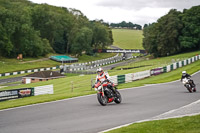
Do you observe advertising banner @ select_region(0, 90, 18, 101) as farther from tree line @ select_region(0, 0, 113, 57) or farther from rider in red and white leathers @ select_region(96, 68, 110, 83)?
tree line @ select_region(0, 0, 113, 57)

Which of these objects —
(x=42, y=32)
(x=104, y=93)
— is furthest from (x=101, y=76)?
(x=42, y=32)

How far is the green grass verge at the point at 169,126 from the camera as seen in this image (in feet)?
31.3

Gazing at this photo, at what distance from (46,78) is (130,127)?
48077 mm

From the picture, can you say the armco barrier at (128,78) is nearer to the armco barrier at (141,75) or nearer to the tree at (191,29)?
the armco barrier at (141,75)

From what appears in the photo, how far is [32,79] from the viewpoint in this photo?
57750 mm

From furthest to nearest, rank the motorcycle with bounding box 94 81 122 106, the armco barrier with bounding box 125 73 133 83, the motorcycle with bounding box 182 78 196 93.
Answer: the armco barrier with bounding box 125 73 133 83 → the motorcycle with bounding box 182 78 196 93 → the motorcycle with bounding box 94 81 122 106

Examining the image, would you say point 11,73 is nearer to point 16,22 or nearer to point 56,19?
point 16,22

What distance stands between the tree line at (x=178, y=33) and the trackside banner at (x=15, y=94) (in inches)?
2573

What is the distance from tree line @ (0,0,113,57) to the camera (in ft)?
281

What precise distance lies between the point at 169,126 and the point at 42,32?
107 m

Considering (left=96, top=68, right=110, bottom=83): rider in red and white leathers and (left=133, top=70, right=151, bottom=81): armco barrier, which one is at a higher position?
(left=96, top=68, right=110, bottom=83): rider in red and white leathers

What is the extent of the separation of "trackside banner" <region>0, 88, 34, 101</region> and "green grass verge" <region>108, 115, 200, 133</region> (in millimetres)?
17220

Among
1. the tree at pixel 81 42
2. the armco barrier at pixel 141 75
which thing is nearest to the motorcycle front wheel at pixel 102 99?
the armco barrier at pixel 141 75

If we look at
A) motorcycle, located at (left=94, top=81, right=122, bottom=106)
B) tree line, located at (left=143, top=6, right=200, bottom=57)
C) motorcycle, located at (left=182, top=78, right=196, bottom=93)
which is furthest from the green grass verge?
tree line, located at (left=143, top=6, right=200, bottom=57)
